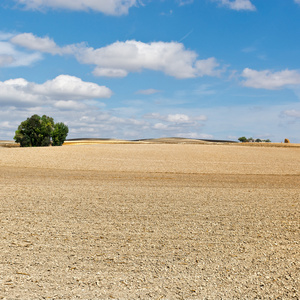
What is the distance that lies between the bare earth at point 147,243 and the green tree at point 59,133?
63.9 metres

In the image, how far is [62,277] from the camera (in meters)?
5.70

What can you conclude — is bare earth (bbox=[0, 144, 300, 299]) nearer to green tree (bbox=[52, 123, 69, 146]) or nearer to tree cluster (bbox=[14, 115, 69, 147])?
tree cluster (bbox=[14, 115, 69, 147])

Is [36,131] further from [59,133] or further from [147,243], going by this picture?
[147,243]

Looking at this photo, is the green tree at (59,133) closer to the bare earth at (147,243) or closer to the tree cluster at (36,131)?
the tree cluster at (36,131)

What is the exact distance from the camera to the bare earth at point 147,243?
5.38m

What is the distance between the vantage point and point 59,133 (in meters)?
78.7

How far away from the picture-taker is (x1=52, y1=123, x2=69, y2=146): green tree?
254 ft

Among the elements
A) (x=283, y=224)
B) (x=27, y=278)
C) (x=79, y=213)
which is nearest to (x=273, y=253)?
(x=283, y=224)

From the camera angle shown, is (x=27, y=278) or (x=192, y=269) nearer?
(x=27, y=278)

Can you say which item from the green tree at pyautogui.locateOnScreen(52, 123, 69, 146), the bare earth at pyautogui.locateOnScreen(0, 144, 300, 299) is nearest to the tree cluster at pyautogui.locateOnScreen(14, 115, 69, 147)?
the green tree at pyautogui.locateOnScreen(52, 123, 69, 146)

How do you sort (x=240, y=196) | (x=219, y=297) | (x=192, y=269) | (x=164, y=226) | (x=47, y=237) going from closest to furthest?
(x=219, y=297) < (x=192, y=269) < (x=47, y=237) < (x=164, y=226) < (x=240, y=196)

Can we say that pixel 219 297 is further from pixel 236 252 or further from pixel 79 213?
pixel 79 213

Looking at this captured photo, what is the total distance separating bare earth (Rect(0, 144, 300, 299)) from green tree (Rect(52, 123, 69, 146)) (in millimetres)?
63898

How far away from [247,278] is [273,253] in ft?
5.19
